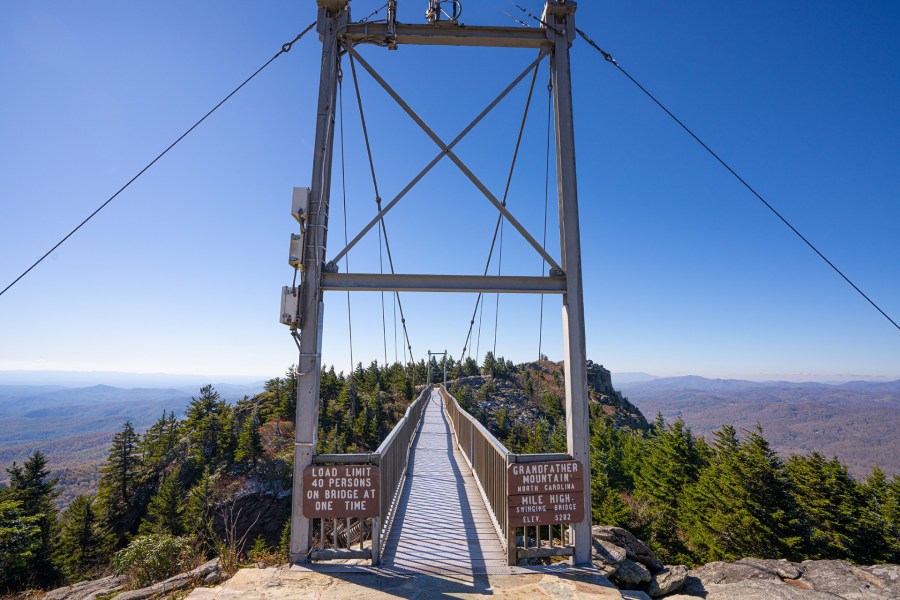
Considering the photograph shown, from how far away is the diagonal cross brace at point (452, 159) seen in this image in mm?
5738

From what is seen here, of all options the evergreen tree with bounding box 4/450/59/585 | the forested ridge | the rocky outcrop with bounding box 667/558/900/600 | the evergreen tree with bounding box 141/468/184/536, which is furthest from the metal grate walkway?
the evergreen tree with bounding box 4/450/59/585

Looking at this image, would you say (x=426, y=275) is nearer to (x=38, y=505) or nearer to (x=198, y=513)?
(x=198, y=513)

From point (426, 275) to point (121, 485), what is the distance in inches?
1728

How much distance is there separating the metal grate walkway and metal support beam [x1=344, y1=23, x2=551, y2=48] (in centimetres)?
695

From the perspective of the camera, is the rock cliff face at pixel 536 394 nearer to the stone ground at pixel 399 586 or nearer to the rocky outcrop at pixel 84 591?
the rocky outcrop at pixel 84 591

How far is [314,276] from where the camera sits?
5.48 m

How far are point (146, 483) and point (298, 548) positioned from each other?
4330cm

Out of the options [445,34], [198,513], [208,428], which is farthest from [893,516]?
[208,428]

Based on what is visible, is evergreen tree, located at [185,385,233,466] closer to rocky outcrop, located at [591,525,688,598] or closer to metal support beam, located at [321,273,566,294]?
rocky outcrop, located at [591,525,688,598]

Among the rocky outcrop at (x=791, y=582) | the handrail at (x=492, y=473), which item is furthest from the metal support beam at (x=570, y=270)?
the rocky outcrop at (x=791, y=582)

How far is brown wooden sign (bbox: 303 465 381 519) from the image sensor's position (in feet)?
16.3

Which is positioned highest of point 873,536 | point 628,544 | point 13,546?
point 628,544

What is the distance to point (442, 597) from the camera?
4.18 m

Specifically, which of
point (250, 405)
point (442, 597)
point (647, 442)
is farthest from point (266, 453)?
point (647, 442)
